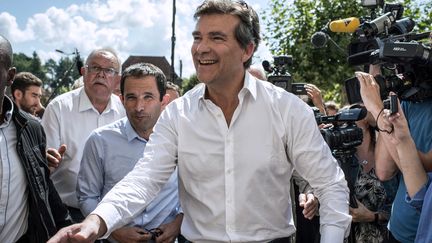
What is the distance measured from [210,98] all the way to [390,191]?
180 cm

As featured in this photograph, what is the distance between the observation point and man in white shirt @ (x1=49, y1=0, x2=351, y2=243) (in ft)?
8.77

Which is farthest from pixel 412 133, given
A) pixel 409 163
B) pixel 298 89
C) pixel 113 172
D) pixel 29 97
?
pixel 29 97

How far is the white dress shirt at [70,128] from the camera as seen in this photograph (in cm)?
426

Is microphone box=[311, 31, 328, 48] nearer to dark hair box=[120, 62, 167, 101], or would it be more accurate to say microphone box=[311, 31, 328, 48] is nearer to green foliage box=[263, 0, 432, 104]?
dark hair box=[120, 62, 167, 101]

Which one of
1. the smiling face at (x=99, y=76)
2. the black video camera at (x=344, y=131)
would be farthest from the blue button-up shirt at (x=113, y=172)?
the black video camera at (x=344, y=131)

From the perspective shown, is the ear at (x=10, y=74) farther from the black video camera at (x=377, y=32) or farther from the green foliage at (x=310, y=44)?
the green foliage at (x=310, y=44)

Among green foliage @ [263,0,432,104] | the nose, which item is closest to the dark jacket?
the nose

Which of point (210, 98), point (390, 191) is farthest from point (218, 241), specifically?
point (390, 191)

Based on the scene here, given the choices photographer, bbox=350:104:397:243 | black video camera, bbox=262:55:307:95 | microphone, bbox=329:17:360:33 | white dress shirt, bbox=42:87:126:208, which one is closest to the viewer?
microphone, bbox=329:17:360:33

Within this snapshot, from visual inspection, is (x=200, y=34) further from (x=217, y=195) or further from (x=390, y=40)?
(x=390, y=40)

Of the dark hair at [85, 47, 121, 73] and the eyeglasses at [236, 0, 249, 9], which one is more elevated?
the eyeglasses at [236, 0, 249, 9]

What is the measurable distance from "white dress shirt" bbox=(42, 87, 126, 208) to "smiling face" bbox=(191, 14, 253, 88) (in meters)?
1.87

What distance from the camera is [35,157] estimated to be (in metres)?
3.03

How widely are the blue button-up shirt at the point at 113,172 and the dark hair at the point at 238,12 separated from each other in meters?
1.30
